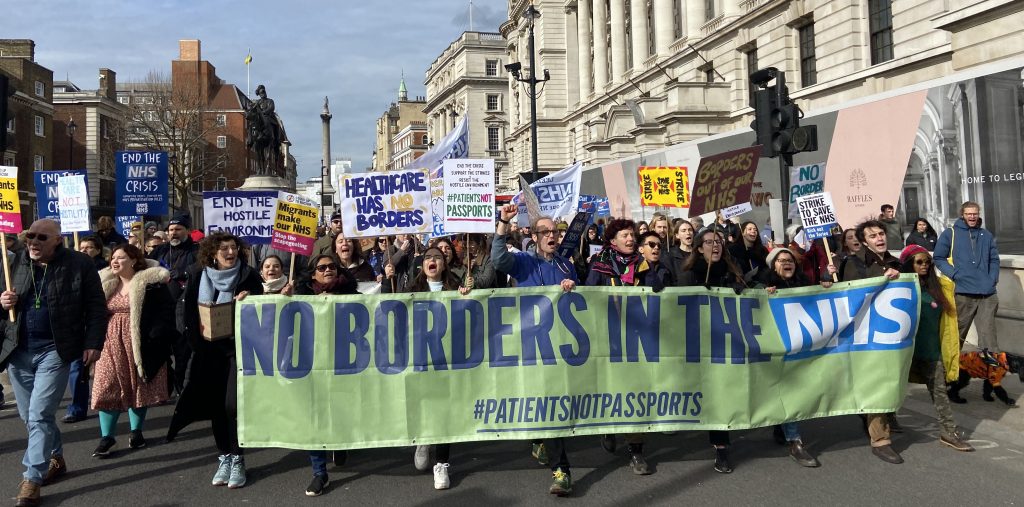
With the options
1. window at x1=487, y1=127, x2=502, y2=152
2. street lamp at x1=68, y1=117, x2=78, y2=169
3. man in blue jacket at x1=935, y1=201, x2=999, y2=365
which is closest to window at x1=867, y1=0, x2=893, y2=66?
man in blue jacket at x1=935, y1=201, x2=999, y2=365

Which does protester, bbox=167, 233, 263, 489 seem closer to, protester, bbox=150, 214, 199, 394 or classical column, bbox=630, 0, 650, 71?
protester, bbox=150, 214, 199, 394

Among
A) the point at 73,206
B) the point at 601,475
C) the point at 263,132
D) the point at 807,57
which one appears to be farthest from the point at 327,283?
the point at 807,57

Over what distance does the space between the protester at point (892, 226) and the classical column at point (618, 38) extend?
32.0m

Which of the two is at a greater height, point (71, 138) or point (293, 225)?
point (71, 138)

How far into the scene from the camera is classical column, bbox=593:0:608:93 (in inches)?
1815

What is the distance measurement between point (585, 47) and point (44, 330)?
48.0 metres

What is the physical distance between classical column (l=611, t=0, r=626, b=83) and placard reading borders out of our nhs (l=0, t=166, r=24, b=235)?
129 ft

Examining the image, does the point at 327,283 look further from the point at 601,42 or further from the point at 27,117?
the point at 27,117

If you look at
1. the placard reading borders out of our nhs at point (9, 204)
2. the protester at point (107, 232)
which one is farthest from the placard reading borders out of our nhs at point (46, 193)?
the placard reading borders out of our nhs at point (9, 204)

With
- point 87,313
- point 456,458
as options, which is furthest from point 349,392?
point 87,313

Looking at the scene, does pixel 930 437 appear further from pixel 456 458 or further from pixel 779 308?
pixel 456 458

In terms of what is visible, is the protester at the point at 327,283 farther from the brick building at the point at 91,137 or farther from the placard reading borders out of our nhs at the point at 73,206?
the brick building at the point at 91,137

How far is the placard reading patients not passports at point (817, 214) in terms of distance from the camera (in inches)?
313

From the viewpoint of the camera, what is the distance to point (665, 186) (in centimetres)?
1324
